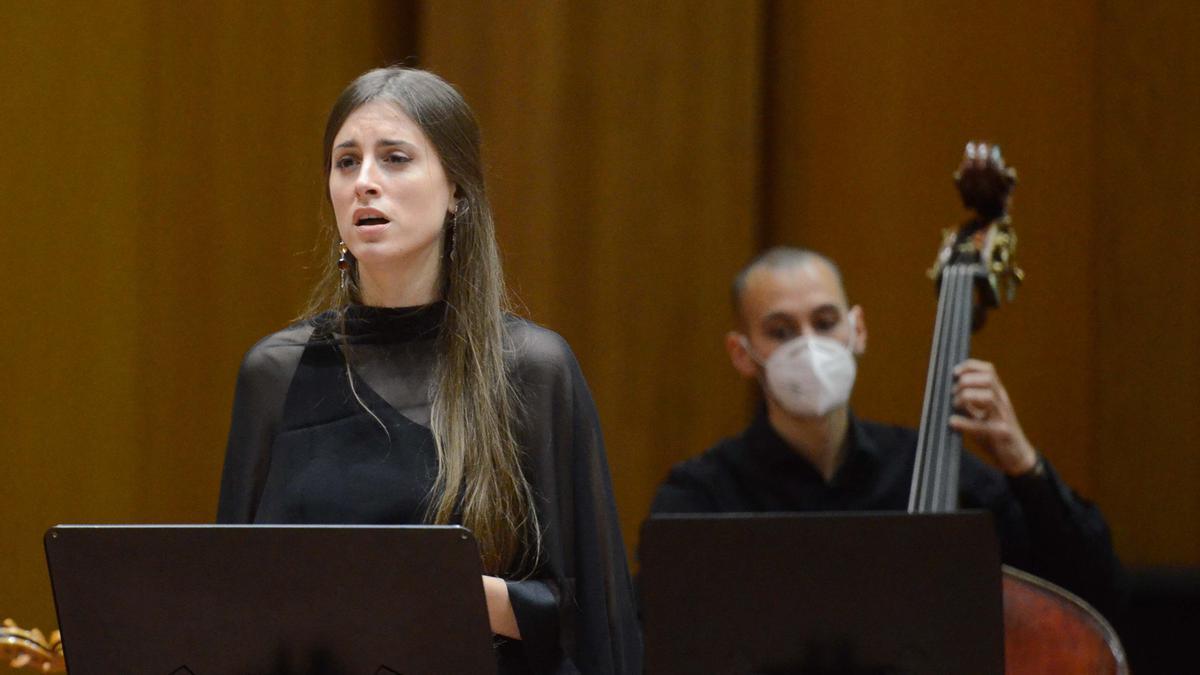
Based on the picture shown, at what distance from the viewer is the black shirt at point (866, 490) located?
111 inches

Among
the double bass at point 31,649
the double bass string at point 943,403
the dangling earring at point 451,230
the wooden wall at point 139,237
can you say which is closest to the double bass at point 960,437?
the double bass string at point 943,403

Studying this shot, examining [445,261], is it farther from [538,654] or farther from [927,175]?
[927,175]

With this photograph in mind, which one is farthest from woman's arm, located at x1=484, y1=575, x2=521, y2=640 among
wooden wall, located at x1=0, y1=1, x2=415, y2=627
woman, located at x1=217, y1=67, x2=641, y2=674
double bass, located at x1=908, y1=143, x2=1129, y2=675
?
wooden wall, located at x1=0, y1=1, x2=415, y2=627

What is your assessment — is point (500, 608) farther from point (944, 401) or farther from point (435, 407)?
point (944, 401)

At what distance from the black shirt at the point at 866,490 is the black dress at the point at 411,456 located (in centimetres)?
88

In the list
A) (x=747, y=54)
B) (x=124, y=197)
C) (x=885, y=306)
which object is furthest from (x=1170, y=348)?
(x=124, y=197)

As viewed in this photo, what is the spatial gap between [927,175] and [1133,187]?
0.47m

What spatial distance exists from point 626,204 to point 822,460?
823mm

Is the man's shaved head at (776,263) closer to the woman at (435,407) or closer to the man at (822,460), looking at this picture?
the man at (822,460)

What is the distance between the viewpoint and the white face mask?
2.88 metres

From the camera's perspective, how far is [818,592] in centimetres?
169

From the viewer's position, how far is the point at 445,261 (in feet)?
7.21

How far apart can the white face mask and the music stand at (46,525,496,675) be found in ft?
4.54

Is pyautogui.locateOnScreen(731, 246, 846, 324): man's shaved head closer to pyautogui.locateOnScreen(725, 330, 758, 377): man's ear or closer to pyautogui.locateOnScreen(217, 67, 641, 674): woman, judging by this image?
pyautogui.locateOnScreen(725, 330, 758, 377): man's ear
